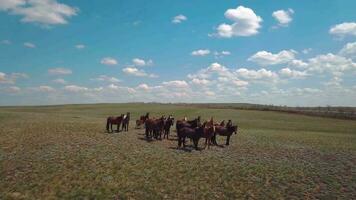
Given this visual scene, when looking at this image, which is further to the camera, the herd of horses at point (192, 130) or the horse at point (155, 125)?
the horse at point (155, 125)

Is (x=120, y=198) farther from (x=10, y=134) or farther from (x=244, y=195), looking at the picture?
(x=10, y=134)

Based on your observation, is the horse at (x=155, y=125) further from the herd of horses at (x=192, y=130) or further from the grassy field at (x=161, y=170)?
the grassy field at (x=161, y=170)

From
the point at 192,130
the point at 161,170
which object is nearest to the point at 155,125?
the point at 192,130

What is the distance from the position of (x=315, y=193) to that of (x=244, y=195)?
3954 millimetres

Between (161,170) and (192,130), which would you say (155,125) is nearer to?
(192,130)

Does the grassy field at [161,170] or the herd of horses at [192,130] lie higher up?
the herd of horses at [192,130]

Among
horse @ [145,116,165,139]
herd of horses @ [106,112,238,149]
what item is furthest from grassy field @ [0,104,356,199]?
horse @ [145,116,165,139]

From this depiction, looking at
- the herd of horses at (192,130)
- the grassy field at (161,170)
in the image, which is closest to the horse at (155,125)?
the herd of horses at (192,130)

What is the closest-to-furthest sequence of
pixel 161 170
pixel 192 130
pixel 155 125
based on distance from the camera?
pixel 161 170 < pixel 192 130 < pixel 155 125

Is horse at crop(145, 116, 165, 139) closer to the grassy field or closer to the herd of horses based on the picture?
the herd of horses

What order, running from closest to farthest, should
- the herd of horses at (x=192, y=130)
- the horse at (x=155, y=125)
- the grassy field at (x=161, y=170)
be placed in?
Answer: 1. the grassy field at (x=161, y=170)
2. the herd of horses at (x=192, y=130)
3. the horse at (x=155, y=125)

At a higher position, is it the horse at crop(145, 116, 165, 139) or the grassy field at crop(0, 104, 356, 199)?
the horse at crop(145, 116, 165, 139)

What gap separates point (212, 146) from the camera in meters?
27.4

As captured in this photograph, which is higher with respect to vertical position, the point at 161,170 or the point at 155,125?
the point at 155,125
